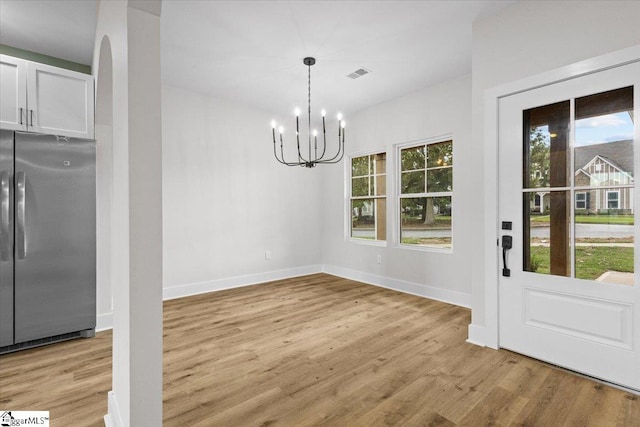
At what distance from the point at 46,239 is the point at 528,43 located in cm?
447

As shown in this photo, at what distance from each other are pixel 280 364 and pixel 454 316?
2138 millimetres

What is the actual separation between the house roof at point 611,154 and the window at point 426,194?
6.13ft

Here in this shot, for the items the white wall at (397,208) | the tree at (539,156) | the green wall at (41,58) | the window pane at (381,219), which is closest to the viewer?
the tree at (539,156)

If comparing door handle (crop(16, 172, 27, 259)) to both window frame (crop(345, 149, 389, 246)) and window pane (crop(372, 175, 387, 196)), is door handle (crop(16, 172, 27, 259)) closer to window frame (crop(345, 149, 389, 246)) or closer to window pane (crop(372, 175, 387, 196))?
window frame (crop(345, 149, 389, 246))

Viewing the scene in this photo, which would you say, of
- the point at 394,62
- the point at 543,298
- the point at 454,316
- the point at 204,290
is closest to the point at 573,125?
the point at 543,298

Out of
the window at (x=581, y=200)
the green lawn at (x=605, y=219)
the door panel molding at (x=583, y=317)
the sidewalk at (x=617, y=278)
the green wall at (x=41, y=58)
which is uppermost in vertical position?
the green wall at (x=41, y=58)

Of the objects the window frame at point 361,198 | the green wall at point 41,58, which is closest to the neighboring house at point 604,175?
the window frame at point 361,198

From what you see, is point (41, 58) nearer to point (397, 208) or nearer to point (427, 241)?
point (397, 208)

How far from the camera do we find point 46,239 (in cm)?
288

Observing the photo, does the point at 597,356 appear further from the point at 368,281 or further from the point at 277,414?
the point at 368,281

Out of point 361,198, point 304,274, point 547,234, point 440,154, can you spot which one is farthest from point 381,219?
point 547,234

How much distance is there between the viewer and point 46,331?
9.46ft

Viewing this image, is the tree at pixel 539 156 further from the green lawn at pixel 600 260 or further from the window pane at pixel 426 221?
the window pane at pixel 426 221

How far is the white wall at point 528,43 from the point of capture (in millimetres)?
2234
